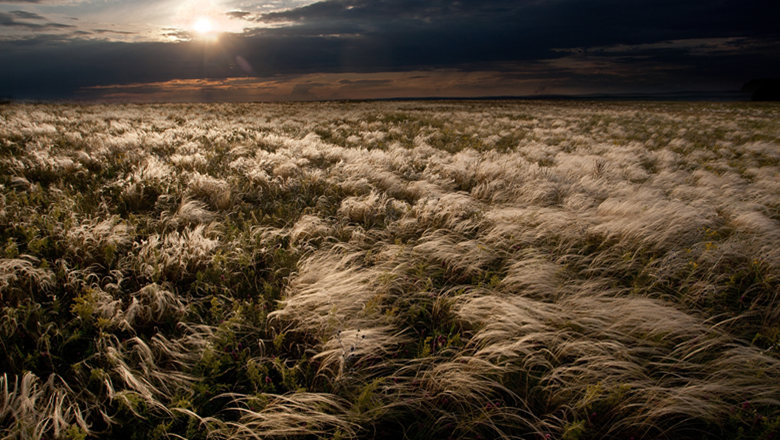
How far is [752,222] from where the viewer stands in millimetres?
3998

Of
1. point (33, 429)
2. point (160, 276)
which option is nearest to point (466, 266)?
point (160, 276)

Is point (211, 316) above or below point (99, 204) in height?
below

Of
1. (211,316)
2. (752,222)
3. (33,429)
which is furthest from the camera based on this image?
(752,222)

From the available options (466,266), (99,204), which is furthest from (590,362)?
(99,204)

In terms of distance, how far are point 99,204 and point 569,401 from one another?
215 inches

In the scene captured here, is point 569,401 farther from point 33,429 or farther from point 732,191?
point 732,191

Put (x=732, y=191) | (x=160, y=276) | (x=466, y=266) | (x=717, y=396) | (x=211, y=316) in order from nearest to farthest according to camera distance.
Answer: (x=717, y=396) < (x=211, y=316) < (x=160, y=276) < (x=466, y=266) < (x=732, y=191)

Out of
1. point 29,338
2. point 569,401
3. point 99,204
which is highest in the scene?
point 99,204

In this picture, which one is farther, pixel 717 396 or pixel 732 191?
pixel 732 191

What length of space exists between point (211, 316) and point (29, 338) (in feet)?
3.46

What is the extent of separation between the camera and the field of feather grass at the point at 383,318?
5.87ft

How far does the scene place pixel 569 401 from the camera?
73.7 inches

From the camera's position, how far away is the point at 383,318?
8.21ft

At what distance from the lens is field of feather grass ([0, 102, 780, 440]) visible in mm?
1789
